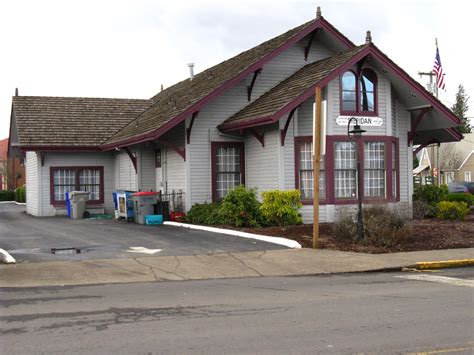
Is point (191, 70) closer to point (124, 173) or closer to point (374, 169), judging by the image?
point (124, 173)

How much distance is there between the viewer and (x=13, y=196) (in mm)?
52625

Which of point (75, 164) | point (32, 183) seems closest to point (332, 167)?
point (75, 164)

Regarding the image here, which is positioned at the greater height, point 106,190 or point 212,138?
point 212,138

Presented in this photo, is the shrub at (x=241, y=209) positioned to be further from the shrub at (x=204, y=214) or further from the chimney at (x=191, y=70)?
the chimney at (x=191, y=70)

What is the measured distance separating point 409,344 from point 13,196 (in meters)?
51.8

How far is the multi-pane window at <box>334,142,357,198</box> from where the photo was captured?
18516mm

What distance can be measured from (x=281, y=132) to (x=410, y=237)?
5475 mm

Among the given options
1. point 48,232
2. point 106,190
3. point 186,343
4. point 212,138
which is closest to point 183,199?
point 212,138

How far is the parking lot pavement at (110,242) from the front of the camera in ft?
43.0

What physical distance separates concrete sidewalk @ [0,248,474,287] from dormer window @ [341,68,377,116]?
643 cm

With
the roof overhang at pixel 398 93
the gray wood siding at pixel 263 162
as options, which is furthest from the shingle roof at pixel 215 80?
the gray wood siding at pixel 263 162

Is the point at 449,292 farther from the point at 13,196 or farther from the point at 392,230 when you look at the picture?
the point at 13,196

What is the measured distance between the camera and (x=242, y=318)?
23.9ft

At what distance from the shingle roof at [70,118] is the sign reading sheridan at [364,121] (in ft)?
39.1
